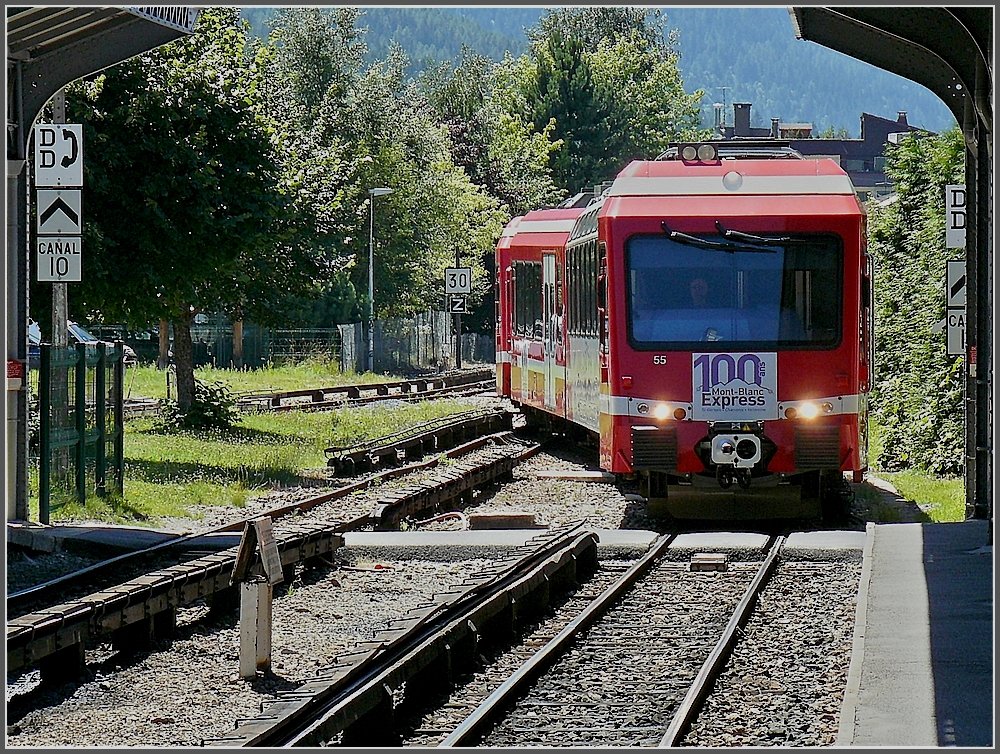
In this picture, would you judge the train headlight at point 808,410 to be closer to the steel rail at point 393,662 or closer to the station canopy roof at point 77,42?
the steel rail at point 393,662

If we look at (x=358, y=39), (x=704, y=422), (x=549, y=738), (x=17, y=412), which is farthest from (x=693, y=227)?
(x=358, y=39)

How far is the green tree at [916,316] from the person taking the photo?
2017cm

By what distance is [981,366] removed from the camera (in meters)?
15.0

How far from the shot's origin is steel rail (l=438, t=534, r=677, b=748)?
7.84 metres

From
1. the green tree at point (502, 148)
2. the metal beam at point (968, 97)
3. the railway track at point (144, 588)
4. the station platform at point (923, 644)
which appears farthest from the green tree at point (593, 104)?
the station platform at point (923, 644)

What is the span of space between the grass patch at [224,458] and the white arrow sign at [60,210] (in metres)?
2.78

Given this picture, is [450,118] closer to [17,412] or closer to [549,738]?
[17,412]

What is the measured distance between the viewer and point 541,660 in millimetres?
9516

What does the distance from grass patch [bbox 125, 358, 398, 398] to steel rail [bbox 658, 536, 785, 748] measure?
27180mm

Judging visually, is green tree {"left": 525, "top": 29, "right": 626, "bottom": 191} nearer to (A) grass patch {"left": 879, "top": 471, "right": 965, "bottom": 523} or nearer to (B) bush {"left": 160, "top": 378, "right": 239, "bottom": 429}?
(B) bush {"left": 160, "top": 378, "right": 239, "bottom": 429}

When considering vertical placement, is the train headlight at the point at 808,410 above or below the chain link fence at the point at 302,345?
below

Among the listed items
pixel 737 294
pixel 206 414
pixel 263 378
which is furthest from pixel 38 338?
pixel 737 294

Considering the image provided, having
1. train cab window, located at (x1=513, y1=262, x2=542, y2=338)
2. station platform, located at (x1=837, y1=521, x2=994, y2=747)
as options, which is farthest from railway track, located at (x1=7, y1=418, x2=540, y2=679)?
train cab window, located at (x1=513, y1=262, x2=542, y2=338)

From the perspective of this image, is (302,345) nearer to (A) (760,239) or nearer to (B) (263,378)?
(B) (263,378)
